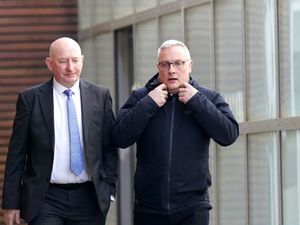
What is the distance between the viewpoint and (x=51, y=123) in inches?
293

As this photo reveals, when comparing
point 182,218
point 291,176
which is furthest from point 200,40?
point 182,218

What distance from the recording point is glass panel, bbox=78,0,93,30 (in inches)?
600

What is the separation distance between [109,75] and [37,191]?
A: 730cm

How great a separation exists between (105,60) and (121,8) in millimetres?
839

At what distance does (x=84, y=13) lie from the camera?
15445mm

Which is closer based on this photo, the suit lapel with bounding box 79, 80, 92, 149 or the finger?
the finger

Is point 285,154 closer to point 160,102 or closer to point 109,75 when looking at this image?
point 160,102

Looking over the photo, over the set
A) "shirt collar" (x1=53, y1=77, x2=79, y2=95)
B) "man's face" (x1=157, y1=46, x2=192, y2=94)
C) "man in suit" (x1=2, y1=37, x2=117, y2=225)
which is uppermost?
"man's face" (x1=157, y1=46, x2=192, y2=94)

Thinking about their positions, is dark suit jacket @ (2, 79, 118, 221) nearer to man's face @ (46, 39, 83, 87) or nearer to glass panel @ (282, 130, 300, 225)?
man's face @ (46, 39, 83, 87)

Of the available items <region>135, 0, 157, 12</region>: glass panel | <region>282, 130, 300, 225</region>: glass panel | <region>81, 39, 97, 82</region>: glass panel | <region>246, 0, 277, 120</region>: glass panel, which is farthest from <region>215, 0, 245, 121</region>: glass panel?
<region>81, 39, 97, 82</region>: glass panel

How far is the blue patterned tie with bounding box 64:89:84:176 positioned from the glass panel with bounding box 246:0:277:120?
2.82m

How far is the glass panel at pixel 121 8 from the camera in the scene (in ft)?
45.5

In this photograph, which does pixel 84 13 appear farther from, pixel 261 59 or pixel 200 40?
pixel 261 59

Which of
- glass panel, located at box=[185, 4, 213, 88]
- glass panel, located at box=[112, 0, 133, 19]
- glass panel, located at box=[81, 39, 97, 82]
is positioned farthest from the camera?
glass panel, located at box=[81, 39, 97, 82]
